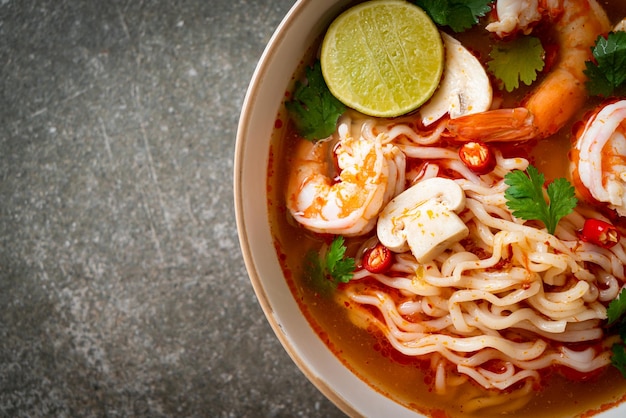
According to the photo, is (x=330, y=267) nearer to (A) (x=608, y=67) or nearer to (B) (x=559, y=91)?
(B) (x=559, y=91)

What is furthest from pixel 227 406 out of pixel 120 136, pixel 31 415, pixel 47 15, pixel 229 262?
pixel 47 15

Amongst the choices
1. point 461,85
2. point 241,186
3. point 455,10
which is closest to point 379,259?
point 241,186

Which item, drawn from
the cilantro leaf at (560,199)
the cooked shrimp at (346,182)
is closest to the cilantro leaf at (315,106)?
the cooked shrimp at (346,182)

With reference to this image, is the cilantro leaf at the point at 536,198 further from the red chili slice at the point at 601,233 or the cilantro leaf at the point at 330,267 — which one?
the cilantro leaf at the point at 330,267

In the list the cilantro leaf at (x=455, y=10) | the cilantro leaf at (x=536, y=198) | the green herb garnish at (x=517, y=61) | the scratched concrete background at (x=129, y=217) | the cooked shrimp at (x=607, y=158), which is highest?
the cilantro leaf at (x=455, y=10)

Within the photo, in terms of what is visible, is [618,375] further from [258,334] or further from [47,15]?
[47,15]

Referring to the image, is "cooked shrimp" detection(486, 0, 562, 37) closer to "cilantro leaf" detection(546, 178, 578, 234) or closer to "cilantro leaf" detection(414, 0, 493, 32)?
"cilantro leaf" detection(414, 0, 493, 32)

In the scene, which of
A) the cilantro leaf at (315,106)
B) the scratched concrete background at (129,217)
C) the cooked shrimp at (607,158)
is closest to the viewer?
the cooked shrimp at (607,158)
